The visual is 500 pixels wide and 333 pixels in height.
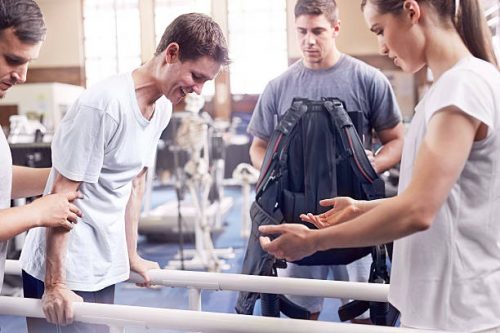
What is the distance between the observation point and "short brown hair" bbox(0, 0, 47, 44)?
1.09m

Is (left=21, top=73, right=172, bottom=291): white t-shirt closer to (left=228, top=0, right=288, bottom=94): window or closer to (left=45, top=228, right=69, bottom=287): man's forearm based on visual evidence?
(left=45, top=228, right=69, bottom=287): man's forearm

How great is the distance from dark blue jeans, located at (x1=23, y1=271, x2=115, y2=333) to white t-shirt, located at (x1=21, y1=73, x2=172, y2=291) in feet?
0.14

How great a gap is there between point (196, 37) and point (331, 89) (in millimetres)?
841

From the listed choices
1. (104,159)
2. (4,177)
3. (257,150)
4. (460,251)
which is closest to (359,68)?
(257,150)

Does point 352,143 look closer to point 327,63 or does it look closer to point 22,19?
point 327,63

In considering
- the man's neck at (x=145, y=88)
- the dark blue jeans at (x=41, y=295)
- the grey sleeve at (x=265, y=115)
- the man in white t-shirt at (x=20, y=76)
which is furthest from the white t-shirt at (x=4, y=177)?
the grey sleeve at (x=265, y=115)

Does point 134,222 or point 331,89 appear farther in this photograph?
point 331,89

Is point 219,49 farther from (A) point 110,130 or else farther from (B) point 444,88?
(B) point 444,88

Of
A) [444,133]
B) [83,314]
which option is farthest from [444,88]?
[83,314]

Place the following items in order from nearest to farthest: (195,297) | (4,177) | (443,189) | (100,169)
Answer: (443,189), (4,177), (100,169), (195,297)

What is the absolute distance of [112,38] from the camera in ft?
38.7

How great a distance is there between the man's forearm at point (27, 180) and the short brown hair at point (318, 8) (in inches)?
46.8

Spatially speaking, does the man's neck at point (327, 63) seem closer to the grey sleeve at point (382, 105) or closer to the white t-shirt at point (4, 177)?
the grey sleeve at point (382, 105)

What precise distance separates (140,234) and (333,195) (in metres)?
3.99
